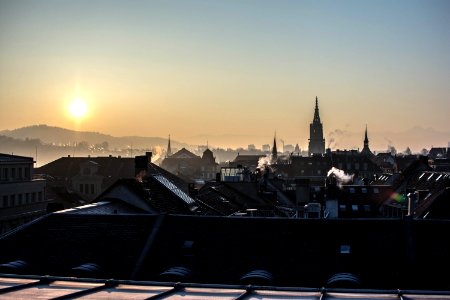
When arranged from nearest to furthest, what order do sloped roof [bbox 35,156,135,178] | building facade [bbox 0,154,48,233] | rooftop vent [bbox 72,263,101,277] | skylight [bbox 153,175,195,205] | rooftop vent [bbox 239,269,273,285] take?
rooftop vent [bbox 239,269,273,285]
rooftop vent [bbox 72,263,101,277]
skylight [bbox 153,175,195,205]
building facade [bbox 0,154,48,233]
sloped roof [bbox 35,156,135,178]

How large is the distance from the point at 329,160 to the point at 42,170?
100056mm

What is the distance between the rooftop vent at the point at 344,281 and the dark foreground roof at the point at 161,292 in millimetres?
7604

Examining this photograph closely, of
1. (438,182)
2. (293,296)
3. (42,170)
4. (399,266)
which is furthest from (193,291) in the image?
(42,170)

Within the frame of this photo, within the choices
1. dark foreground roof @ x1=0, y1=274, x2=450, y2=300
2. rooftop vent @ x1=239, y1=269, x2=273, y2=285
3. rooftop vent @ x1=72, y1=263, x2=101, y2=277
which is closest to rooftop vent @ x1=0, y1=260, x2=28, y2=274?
rooftop vent @ x1=72, y1=263, x2=101, y2=277

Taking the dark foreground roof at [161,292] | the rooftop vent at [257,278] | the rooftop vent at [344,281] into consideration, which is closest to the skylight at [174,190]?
the rooftop vent at [257,278]

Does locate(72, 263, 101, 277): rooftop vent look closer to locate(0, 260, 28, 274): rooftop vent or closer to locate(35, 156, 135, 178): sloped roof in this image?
locate(0, 260, 28, 274): rooftop vent

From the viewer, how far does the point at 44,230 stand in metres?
35.5

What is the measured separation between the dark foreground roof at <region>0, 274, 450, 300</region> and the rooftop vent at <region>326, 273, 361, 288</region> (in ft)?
24.9

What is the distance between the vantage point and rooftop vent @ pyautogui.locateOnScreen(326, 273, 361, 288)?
2869 cm

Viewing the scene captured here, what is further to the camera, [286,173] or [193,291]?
[286,173]

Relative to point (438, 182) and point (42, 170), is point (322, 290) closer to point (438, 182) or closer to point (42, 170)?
point (438, 182)

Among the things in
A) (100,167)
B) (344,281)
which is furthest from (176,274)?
(100,167)

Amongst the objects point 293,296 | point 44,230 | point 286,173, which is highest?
point 286,173

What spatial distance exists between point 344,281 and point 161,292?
10.8m
